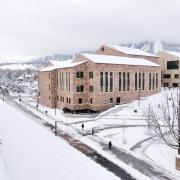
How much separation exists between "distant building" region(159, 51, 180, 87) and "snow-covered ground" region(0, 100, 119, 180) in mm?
53944

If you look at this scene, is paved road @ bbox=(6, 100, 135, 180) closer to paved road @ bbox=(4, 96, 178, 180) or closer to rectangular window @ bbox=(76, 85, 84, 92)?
paved road @ bbox=(4, 96, 178, 180)

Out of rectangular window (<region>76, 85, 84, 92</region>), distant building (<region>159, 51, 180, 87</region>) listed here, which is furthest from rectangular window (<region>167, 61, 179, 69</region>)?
rectangular window (<region>76, 85, 84, 92</region>)

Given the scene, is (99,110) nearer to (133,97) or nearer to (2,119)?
(133,97)

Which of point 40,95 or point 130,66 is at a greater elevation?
point 130,66

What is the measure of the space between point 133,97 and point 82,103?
13.0 meters

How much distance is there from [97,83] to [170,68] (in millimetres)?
35137

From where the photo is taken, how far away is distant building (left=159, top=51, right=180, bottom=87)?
83.6 metres

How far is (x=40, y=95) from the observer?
269ft

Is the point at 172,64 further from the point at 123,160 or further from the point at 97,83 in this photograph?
the point at 123,160

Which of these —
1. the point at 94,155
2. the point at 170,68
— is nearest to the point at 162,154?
the point at 94,155

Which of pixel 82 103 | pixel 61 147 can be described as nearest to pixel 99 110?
pixel 82 103

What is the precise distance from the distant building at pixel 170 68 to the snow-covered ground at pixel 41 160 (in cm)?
5394

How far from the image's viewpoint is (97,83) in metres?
60.1

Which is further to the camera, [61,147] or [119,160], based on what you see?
[61,147]
